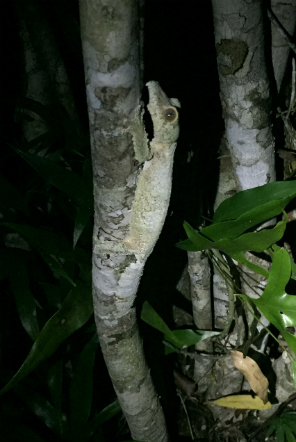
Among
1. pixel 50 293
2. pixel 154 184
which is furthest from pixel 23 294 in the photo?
pixel 154 184

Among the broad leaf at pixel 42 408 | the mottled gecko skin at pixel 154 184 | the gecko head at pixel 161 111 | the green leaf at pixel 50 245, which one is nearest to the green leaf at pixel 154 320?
the green leaf at pixel 50 245

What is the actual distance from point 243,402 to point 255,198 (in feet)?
2.30

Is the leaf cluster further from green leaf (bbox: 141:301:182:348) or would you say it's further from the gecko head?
the gecko head

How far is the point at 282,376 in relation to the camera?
1.19 m

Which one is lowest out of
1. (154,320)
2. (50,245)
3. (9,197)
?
(154,320)

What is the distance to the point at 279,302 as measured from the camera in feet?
2.79

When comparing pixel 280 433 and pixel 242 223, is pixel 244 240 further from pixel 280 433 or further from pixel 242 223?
pixel 280 433

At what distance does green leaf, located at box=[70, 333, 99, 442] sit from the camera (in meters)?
1.09

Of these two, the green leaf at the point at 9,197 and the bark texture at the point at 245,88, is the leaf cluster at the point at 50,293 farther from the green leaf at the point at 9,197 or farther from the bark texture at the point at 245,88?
the bark texture at the point at 245,88

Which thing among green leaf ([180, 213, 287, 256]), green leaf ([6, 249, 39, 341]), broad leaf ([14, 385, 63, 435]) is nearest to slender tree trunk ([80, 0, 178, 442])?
green leaf ([180, 213, 287, 256])

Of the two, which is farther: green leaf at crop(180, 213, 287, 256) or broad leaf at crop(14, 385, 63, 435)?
broad leaf at crop(14, 385, 63, 435)

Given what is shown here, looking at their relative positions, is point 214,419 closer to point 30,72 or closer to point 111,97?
point 111,97

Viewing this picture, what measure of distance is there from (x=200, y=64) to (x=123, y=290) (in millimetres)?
642

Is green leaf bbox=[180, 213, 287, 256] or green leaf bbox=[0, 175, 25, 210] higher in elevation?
green leaf bbox=[0, 175, 25, 210]
